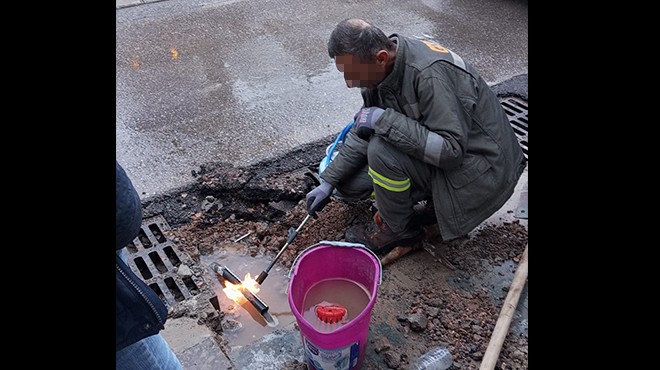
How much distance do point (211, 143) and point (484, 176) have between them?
236cm

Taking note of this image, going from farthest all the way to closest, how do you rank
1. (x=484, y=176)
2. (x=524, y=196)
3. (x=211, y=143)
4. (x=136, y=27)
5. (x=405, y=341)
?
(x=136, y=27), (x=211, y=143), (x=524, y=196), (x=484, y=176), (x=405, y=341)

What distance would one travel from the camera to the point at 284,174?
4238mm

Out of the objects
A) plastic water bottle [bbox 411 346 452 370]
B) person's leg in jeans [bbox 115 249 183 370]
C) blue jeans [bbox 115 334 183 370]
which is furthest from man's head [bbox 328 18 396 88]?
blue jeans [bbox 115 334 183 370]

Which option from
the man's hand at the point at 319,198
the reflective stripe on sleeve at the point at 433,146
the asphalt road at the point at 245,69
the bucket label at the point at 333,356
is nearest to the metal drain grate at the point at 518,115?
the asphalt road at the point at 245,69

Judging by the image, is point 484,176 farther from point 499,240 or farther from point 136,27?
point 136,27

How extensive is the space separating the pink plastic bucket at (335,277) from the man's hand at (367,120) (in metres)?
0.78

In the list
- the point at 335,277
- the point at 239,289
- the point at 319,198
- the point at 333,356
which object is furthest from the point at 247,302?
the point at 333,356

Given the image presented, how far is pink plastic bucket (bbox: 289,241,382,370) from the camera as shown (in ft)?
8.27

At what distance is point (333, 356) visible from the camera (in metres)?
2.58

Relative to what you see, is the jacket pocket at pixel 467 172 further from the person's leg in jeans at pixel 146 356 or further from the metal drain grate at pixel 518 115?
the person's leg in jeans at pixel 146 356

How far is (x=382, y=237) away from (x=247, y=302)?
3.18 ft

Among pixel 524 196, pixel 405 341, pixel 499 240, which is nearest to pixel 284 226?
pixel 405 341

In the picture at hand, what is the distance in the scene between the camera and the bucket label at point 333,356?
2570 millimetres

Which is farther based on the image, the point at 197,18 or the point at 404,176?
the point at 197,18
